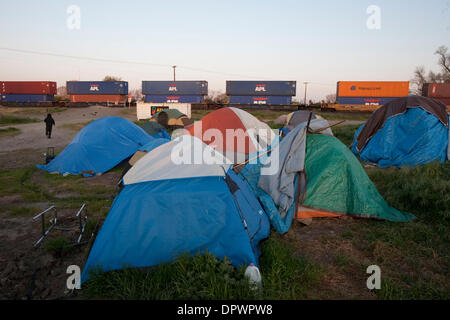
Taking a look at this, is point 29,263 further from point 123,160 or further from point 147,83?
point 147,83

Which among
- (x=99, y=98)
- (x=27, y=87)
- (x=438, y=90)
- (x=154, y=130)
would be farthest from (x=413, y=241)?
(x=27, y=87)

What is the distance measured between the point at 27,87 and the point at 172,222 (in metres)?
47.2

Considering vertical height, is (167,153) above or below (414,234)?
above

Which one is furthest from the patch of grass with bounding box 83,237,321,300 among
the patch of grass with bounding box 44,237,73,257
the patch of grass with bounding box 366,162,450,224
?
the patch of grass with bounding box 366,162,450,224

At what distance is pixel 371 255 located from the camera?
3857 millimetres

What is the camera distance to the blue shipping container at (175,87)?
125 feet

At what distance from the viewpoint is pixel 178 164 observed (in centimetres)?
384

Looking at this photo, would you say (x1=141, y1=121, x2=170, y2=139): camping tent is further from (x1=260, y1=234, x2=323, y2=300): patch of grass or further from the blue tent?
(x1=260, y1=234, x2=323, y2=300): patch of grass

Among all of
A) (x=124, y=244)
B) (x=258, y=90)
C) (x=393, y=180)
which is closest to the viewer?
(x=124, y=244)

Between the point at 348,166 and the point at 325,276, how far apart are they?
2329 mm
